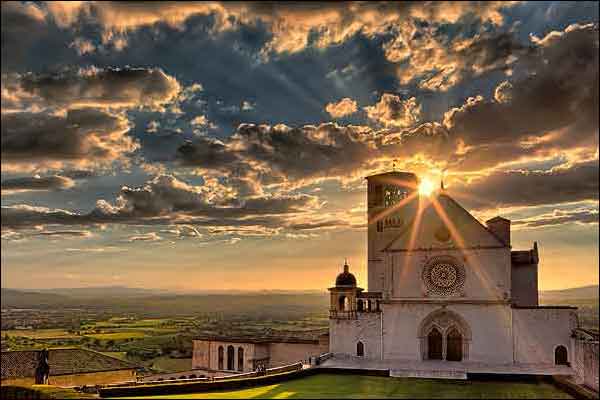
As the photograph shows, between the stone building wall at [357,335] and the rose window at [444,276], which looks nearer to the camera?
the rose window at [444,276]

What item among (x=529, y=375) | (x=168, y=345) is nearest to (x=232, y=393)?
(x=529, y=375)

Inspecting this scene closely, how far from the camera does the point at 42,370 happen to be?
3897cm

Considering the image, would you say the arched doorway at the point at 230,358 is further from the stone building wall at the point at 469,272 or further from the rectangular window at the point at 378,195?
the rectangular window at the point at 378,195

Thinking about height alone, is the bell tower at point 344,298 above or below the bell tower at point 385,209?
below

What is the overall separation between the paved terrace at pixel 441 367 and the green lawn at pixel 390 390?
1219mm

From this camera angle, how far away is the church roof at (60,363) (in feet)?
129

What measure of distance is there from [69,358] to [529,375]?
99.8 feet

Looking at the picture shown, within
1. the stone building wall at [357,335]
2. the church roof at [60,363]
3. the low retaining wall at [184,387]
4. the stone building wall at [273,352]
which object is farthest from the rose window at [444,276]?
the church roof at [60,363]

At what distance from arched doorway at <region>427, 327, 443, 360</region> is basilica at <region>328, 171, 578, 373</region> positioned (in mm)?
63

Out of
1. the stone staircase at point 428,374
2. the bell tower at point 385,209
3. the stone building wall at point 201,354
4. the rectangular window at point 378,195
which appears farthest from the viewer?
the stone building wall at point 201,354

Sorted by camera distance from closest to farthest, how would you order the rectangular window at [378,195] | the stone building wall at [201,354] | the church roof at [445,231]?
the church roof at [445,231]
the rectangular window at [378,195]
the stone building wall at [201,354]

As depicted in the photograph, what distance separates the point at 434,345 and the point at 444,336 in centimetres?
99

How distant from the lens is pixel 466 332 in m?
39.2

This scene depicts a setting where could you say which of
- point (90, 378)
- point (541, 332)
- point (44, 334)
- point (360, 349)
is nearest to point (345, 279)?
point (360, 349)
